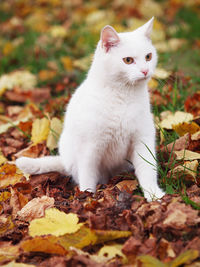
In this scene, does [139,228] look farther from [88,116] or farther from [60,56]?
[60,56]

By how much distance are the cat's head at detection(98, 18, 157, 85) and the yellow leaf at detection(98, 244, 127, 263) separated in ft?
3.06

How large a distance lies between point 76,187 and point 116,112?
1.83 feet

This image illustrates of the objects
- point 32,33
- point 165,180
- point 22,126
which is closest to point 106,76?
point 165,180

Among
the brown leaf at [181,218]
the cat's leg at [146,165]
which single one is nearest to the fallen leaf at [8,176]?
the cat's leg at [146,165]

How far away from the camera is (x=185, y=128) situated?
8.11 feet

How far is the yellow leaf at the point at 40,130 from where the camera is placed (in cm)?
282

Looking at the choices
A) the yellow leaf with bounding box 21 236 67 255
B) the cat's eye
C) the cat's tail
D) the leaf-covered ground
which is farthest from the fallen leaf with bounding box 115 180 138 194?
the cat's eye

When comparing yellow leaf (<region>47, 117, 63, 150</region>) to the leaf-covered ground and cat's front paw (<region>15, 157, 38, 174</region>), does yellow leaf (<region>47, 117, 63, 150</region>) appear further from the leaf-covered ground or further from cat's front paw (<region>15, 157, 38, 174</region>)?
cat's front paw (<region>15, 157, 38, 174</region>)

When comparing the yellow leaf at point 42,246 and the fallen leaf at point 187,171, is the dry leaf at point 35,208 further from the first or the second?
the fallen leaf at point 187,171

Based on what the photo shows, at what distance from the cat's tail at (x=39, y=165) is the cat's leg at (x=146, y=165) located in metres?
0.57

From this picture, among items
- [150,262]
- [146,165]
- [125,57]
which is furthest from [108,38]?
[150,262]

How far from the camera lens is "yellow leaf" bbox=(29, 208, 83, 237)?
5.34 feet

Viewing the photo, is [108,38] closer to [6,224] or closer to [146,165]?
[146,165]

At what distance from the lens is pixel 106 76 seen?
208cm
